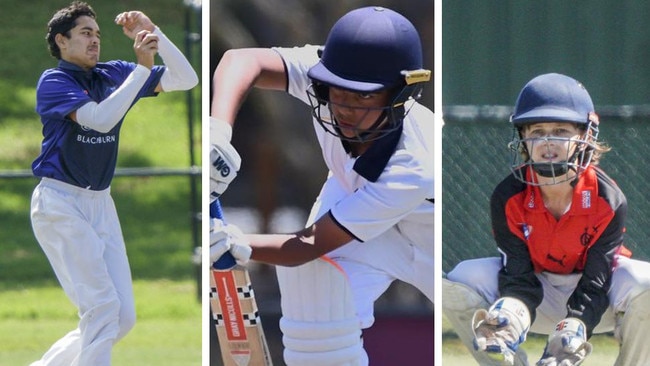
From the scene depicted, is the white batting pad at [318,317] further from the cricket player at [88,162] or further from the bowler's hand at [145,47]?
the bowler's hand at [145,47]

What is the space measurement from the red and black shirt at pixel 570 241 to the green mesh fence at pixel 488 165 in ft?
4.68

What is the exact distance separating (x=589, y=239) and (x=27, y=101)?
4.93 m

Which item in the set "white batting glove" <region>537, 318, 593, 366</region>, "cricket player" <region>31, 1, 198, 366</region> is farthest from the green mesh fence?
"cricket player" <region>31, 1, 198, 366</region>

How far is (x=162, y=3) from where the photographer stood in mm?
8242

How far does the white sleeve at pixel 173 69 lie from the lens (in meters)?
5.23

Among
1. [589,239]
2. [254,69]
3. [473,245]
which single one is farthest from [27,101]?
[589,239]

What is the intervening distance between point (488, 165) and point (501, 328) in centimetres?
190

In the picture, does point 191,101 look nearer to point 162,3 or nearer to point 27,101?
point 162,3

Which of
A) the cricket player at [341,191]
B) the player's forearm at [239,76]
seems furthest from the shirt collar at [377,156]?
the player's forearm at [239,76]

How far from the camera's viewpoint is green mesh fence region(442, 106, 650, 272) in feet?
22.2

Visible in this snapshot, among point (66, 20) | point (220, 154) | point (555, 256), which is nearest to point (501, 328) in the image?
point (555, 256)

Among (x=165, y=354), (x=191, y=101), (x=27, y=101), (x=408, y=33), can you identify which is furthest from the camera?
(x=27, y=101)

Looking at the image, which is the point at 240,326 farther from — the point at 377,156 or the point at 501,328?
the point at 501,328

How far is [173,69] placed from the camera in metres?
5.32
